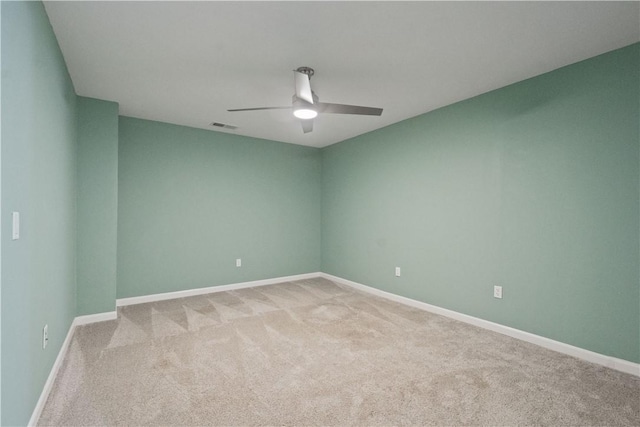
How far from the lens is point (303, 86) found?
2314 mm

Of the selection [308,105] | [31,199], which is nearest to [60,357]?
[31,199]

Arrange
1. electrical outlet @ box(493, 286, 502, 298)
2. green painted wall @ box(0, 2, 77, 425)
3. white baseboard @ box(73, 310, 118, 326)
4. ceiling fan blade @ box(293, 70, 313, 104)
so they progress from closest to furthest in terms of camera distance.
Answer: green painted wall @ box(0, 2, 77, 425) < ceiling fan blade @ box(293, 70, 313, 104) < electrical outlet @ box(493, 286, 502, 298) < white baseboard @ box(73, 310, 118, 326)

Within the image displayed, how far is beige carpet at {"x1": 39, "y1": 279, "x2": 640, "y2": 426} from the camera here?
1788mm

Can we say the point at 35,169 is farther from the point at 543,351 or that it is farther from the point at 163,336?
the point at 543,351

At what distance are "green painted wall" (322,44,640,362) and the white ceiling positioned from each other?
283 millimetres

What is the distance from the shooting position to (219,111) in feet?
12.1

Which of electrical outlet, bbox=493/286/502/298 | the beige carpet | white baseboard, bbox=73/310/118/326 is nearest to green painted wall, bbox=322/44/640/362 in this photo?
electrical outlet, bbox=493/286/502/298

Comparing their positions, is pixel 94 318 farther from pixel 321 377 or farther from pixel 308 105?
pixel 308 105

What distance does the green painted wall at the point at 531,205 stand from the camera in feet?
7.61

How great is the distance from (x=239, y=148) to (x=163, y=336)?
2890 millimetres

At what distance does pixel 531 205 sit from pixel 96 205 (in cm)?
437

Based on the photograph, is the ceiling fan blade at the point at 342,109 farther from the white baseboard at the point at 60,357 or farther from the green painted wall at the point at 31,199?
the white baseboard at the point at 60,357

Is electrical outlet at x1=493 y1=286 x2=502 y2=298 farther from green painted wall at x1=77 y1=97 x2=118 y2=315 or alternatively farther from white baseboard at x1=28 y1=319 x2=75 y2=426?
green painted wall at x1=77 y1=97 x2=118 y2=315

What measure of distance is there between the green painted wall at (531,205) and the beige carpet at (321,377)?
1.27 ft
